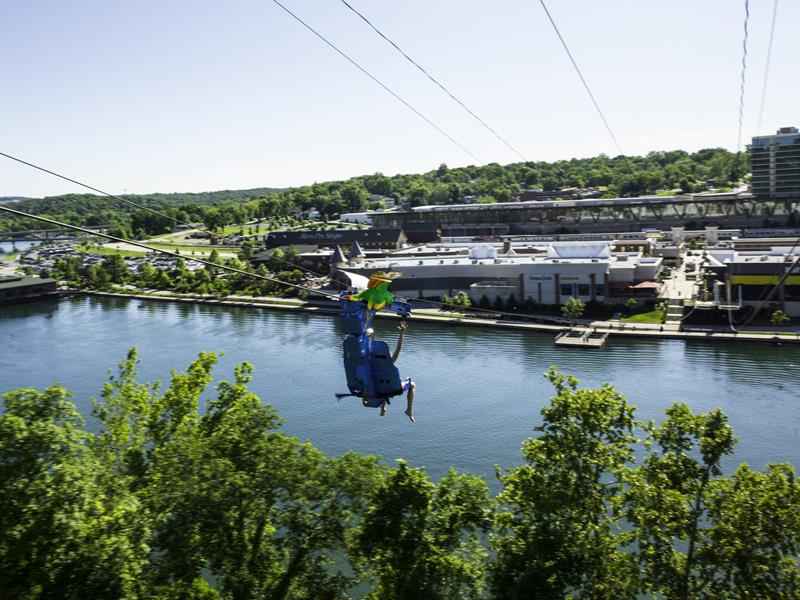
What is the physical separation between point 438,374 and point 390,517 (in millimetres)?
11818

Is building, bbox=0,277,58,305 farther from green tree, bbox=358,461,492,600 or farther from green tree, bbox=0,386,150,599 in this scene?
green tree, bbox=358,461,492,600

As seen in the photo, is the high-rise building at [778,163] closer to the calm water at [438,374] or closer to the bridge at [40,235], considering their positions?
the calm water at [438,374]

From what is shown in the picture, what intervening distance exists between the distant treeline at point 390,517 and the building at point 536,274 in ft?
61.7

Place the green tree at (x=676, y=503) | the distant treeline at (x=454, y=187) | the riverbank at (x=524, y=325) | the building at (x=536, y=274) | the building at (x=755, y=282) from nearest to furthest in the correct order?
the green tree at (x=676, y=503) → the riverbank at (x=524, y=325) → the building at (x=755, y=282) → the building at (x=536, y=274) → the distant treeline at (x=454, y=187)

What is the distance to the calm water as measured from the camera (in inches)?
538

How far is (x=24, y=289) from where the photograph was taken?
38188 mm

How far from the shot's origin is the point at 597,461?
7.34m

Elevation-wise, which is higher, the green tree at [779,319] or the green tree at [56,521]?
the green tree at [56,521]

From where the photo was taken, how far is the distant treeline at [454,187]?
66750 mm

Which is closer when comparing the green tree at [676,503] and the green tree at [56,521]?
the green tree at [56,521]

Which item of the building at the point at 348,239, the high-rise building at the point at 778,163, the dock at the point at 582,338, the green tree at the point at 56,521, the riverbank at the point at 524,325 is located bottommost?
the dock at the point at 582,338

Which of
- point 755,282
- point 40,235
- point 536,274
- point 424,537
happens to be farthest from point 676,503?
point 40,235

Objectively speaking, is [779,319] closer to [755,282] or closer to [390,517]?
[755,282]

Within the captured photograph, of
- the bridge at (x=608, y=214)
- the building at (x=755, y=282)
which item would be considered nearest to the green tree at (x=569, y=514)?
the building at (x=755, y=282)
